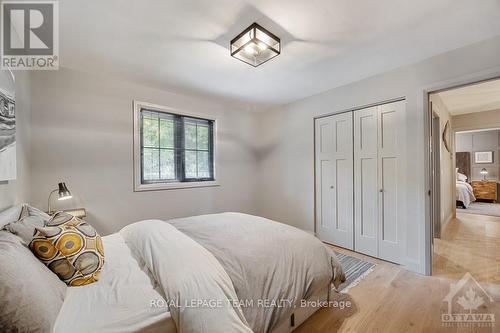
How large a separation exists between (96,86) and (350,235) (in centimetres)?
398

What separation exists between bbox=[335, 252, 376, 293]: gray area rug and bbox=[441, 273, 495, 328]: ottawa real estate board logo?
0.67 m

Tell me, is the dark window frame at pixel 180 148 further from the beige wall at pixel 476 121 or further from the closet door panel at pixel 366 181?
the beige wall at pixel 476 121

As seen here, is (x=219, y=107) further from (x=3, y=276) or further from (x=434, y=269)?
(x=434, y=269)

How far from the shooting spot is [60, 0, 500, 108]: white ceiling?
157 cm

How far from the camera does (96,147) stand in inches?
104

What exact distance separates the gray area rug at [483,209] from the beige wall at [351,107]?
13.9 ft

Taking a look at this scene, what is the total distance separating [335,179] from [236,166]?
1.80 m

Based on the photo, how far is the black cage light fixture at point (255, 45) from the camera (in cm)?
176

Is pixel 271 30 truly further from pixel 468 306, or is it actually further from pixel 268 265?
pixel 468 306

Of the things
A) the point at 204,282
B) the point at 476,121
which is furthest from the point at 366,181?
the point at 476,121

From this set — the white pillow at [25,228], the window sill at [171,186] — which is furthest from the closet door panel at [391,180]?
the white pillow at [25,228]

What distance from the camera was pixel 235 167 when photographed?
405cm

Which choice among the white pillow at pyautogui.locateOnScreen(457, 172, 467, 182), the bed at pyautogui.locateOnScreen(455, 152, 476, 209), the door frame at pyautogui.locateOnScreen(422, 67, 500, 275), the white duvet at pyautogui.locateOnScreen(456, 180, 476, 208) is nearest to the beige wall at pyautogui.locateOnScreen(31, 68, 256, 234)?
the door frame at pyautogui.locateOnScreen(422, 67, 500, 275)

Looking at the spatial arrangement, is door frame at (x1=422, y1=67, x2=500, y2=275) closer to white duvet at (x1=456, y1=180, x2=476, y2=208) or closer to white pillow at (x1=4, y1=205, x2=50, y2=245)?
white pillow at (x1=4, y1=205, x2=50, y2=245)
